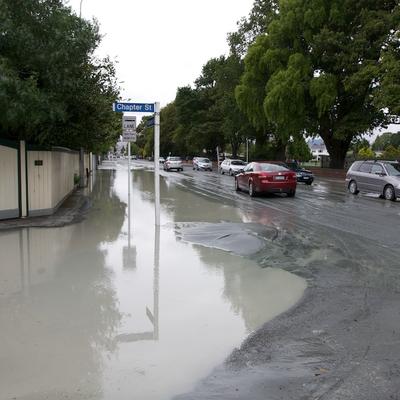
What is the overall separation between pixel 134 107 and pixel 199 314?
7159 mm

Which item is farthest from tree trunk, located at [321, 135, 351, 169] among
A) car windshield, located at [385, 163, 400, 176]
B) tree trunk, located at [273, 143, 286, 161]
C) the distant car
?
car windshield, located at [385, 163, 400, 176]

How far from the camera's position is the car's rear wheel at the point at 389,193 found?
2003 cm

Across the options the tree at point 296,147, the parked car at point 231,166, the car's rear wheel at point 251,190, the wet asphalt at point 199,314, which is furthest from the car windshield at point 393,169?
the parked car at point 231,166

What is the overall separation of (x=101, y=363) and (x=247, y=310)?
2048 mm

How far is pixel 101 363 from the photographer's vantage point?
424 centimetres

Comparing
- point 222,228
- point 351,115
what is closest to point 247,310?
point 222,228

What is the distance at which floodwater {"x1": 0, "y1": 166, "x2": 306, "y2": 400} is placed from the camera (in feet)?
13.1

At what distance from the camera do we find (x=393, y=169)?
21.3 m

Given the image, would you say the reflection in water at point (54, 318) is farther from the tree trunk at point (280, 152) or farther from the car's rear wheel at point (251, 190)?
the tree trunk at point (280, 152)

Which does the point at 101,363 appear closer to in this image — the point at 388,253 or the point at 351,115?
the point at 388,253

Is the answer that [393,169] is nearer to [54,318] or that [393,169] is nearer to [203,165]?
[54,318]

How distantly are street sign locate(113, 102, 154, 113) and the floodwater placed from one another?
9.97ft

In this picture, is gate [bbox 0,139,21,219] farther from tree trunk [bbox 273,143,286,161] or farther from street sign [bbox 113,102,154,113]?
tree trunk [bbox 273,143,286,161]

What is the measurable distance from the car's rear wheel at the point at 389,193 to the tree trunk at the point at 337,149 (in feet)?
67.4
